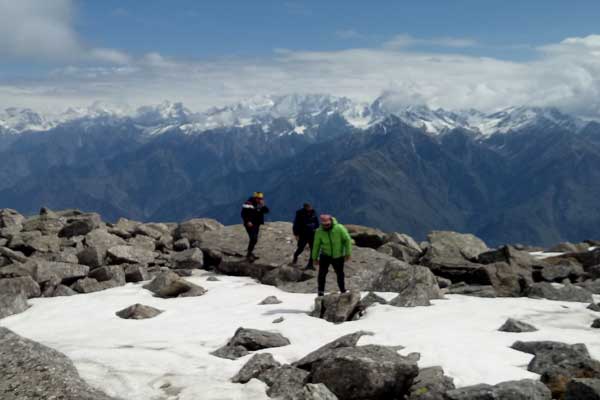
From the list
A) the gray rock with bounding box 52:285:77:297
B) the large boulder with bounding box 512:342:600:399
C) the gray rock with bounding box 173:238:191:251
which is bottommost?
the gray rock with bounding box 52:285:77:297

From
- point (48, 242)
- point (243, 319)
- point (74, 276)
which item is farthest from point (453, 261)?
point (48, 242)

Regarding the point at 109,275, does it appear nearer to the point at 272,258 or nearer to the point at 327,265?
the point at 272,258

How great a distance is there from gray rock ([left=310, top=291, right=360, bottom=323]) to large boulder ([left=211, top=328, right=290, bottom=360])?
9.86 ft

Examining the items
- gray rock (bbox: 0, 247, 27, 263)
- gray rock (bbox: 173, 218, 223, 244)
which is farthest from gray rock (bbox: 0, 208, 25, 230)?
gray rock (bbox: 173, 218, 223, 244)

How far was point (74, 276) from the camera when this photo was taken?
2800cm

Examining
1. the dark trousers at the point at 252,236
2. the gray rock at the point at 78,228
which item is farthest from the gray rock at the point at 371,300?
the gray rock at the point at 78,228

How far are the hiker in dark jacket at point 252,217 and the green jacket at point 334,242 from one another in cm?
861

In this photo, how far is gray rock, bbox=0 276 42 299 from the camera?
24.0m

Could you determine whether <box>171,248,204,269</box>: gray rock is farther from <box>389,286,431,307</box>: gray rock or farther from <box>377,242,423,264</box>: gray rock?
<box>389,286,431,307</box>: gray rock

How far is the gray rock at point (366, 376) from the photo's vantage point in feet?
40.9

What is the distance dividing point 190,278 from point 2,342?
1671 cm

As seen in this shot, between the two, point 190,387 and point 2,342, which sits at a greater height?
point 2,342

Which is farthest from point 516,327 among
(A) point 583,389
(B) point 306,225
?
(B) point 306,225

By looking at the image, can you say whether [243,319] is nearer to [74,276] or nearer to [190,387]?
[190,387]
